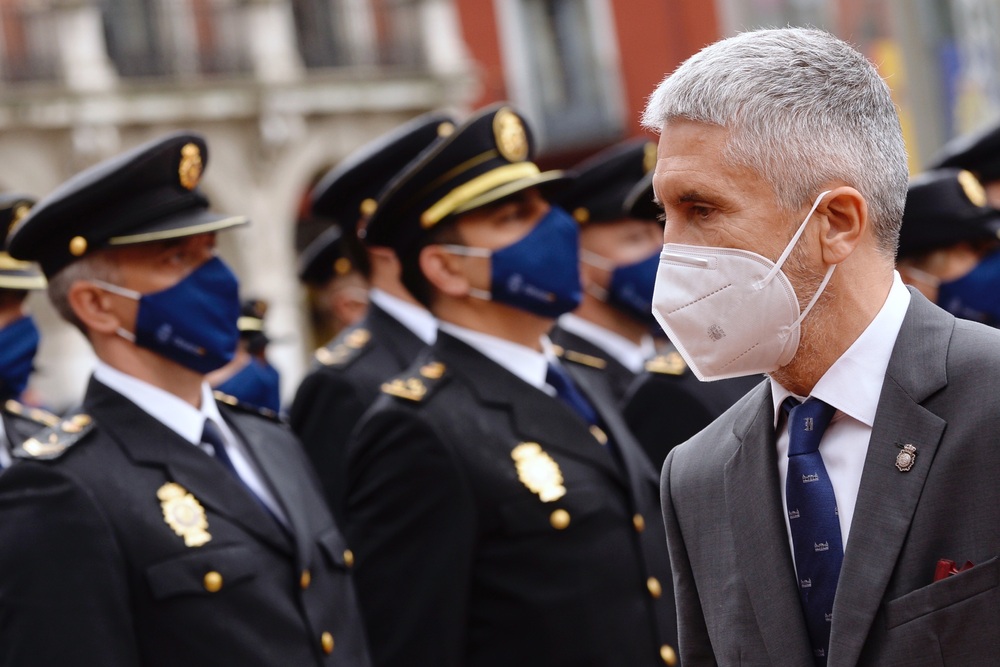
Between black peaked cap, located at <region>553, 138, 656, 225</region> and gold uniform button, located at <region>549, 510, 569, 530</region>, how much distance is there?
2245 mm

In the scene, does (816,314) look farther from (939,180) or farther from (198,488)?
(939,180)

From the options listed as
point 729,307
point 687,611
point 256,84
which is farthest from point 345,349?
point 256,84

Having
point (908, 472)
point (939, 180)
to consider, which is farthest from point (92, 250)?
point (939, 180)

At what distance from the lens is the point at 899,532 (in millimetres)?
2113

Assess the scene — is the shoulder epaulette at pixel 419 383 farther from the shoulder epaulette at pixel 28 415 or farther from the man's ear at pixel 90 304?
the shoulder epaulette at pixel 28 415

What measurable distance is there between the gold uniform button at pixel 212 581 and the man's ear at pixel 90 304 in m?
0.77

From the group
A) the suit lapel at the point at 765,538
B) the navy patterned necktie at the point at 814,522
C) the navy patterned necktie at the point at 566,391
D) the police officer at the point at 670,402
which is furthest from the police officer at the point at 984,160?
the navy patterned necktie at the point at 814,522

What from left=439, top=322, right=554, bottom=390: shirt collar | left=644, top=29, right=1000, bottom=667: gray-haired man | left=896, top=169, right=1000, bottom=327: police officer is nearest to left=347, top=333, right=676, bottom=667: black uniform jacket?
left=439, top=322, right=554, bottom=390: shirt collar

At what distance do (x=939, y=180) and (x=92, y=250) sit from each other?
300cm

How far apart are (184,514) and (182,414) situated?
1.08 ft

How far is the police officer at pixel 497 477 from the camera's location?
3.82 metres

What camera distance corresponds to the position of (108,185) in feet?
12.7

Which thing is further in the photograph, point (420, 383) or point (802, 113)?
point (420, 383)

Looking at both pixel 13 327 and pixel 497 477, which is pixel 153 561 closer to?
pixel 497 477
